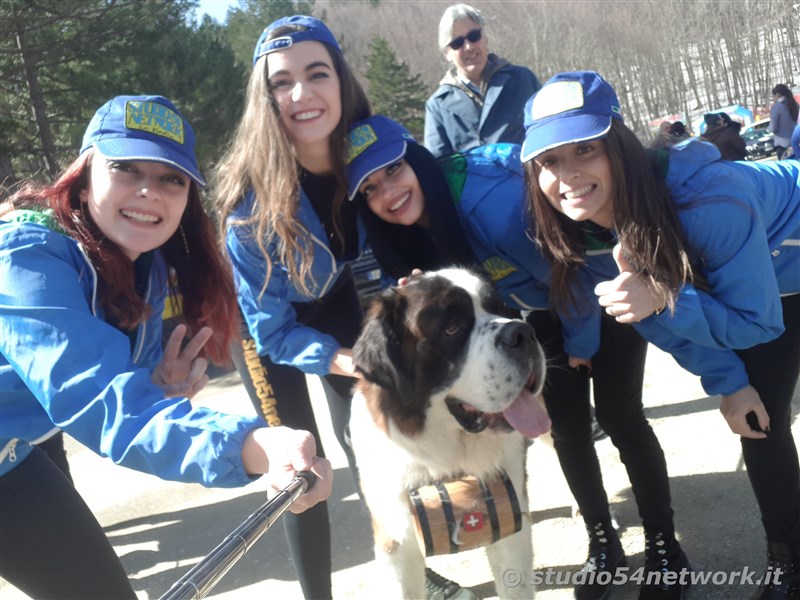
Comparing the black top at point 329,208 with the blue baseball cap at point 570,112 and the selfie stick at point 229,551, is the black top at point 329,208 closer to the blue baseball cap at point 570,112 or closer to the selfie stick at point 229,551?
the blue baseball cap at point 570,112

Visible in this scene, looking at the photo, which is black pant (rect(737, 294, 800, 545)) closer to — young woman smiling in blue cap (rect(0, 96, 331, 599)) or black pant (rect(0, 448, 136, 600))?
young woman smiling in blue cap (rect(0, 96, 331, 599))

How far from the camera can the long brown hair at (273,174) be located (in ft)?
8.94

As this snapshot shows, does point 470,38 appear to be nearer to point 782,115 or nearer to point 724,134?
point 724,134

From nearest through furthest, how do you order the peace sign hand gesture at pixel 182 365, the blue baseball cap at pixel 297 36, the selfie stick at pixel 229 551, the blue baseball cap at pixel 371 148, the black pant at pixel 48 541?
the selfie stick at pixel 229 551 < the black pant at pixel 48 541 < the peace sign hand gesture at pixel 182 365 < the blue baseball cap at pixel 371 148 < the blue baseball cap at pixel 297 36

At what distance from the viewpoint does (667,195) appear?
2318 mm

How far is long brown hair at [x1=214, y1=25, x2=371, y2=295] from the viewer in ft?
8.94

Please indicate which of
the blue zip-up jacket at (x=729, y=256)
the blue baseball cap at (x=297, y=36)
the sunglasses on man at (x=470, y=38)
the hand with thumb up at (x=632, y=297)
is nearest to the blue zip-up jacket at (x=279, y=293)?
the blue baseball cap at (x=297, y=36)

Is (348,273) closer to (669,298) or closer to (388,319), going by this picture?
(388,319)

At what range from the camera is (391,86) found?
117 ft

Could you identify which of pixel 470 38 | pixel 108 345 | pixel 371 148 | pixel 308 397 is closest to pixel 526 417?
pixel 308 397

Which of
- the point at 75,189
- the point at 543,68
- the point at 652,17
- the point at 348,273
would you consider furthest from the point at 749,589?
the point at 543,68

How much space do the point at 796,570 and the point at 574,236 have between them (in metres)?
1.54

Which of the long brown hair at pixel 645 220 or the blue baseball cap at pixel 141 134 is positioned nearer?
the blue baseball cap at pixel 141 134

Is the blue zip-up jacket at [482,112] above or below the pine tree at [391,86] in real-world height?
below
